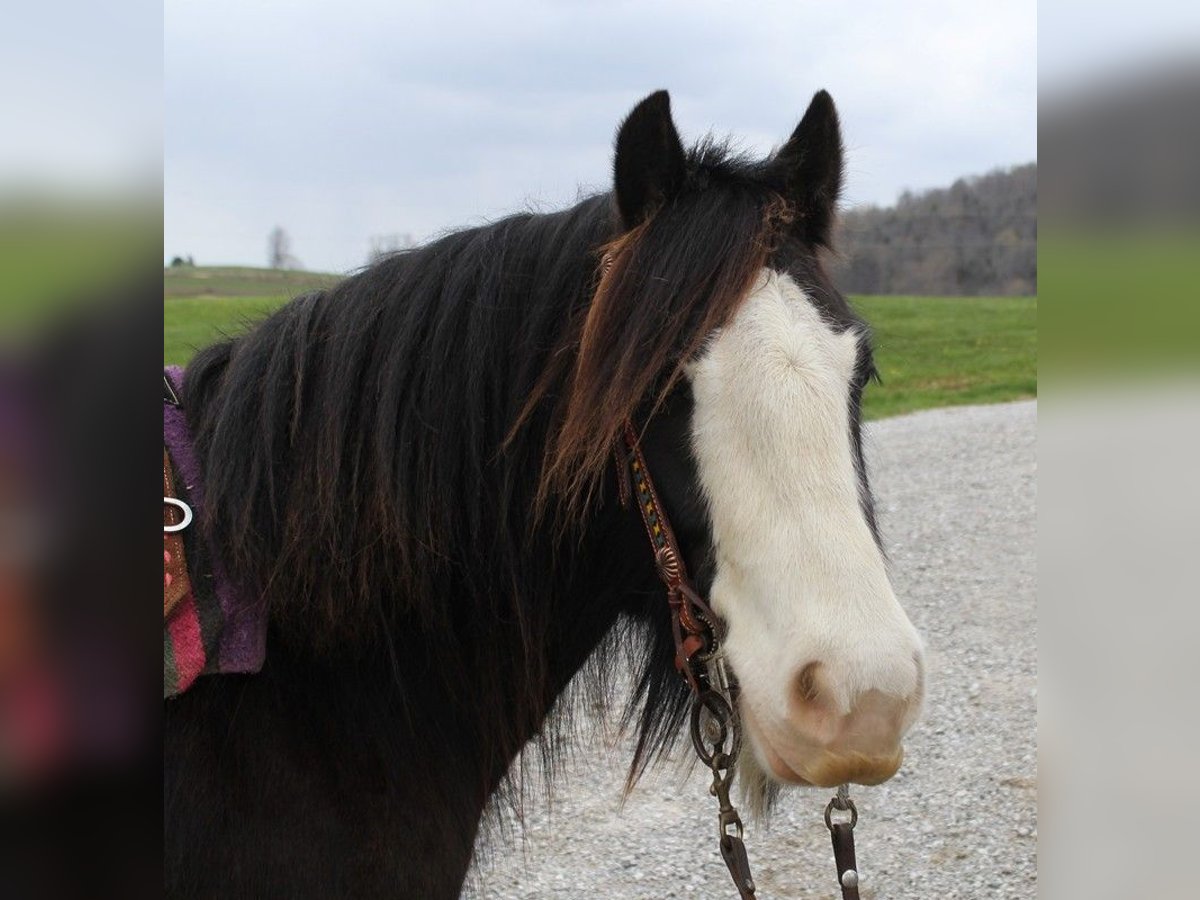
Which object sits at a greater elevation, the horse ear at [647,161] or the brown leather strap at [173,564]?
the horse ear at [647,161]

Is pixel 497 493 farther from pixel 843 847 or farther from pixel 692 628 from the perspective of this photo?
pixel 843 847

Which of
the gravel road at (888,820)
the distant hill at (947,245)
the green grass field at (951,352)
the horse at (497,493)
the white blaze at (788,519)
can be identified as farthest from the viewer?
the distant hill at (947,245)

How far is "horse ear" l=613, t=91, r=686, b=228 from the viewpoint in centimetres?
190

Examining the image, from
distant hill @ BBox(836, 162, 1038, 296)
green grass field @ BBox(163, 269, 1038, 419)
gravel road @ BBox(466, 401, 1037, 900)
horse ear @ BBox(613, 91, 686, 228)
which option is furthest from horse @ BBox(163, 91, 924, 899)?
distant hill @ BBox(836, 162, 1038, 296)

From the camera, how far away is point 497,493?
1987 mm

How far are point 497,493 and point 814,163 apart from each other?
0.94 meters

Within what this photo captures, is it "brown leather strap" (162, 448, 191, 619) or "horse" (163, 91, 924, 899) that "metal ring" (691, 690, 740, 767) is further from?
"brown leather strap" (162, 448, 191, 619)

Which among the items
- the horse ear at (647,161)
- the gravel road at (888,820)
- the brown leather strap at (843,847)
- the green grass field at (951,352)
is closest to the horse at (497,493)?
the horse ear at (647,161)

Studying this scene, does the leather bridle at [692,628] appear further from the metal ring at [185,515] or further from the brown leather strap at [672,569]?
the metal ring at [185,515]

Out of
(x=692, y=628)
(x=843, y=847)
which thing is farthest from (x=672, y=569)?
(x=843, y=847)

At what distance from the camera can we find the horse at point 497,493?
171cm

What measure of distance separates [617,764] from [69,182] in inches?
193

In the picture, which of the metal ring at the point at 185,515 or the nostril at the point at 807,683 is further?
the metal ring at the point at 185,515

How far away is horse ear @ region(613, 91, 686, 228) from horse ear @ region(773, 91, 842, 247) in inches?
9.8
